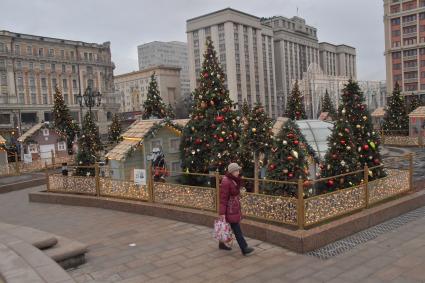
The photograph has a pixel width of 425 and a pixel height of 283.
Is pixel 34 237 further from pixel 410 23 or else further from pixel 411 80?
pixel 411 80

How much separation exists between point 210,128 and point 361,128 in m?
5.42

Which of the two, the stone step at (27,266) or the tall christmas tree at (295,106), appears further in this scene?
the tall christmas tree at (295,106)

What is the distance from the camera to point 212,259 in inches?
263

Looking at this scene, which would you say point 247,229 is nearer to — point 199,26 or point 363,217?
point 363,217

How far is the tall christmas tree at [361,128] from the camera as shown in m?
11.2

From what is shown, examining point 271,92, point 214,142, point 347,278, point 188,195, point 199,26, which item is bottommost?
point 347,278

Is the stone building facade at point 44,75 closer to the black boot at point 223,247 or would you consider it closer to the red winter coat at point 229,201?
the black boot at point 223,247

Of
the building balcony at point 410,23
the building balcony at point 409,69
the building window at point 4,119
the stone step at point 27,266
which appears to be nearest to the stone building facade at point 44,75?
the building window at point 4,119

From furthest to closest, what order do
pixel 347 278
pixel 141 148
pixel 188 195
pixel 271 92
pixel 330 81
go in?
pixel 271 92 → pixel 330 81 → pixel 141 148 → pixel 188 195 → pixel 347 278

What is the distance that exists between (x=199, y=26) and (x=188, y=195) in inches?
4107

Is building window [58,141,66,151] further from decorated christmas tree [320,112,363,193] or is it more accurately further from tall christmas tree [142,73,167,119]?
decorated christmas tree [320,112,363,193]

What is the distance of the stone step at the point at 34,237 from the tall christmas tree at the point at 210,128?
22.7 ft

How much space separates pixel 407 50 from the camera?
249 feet

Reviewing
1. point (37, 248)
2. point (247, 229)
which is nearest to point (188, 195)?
point (247, 229)
